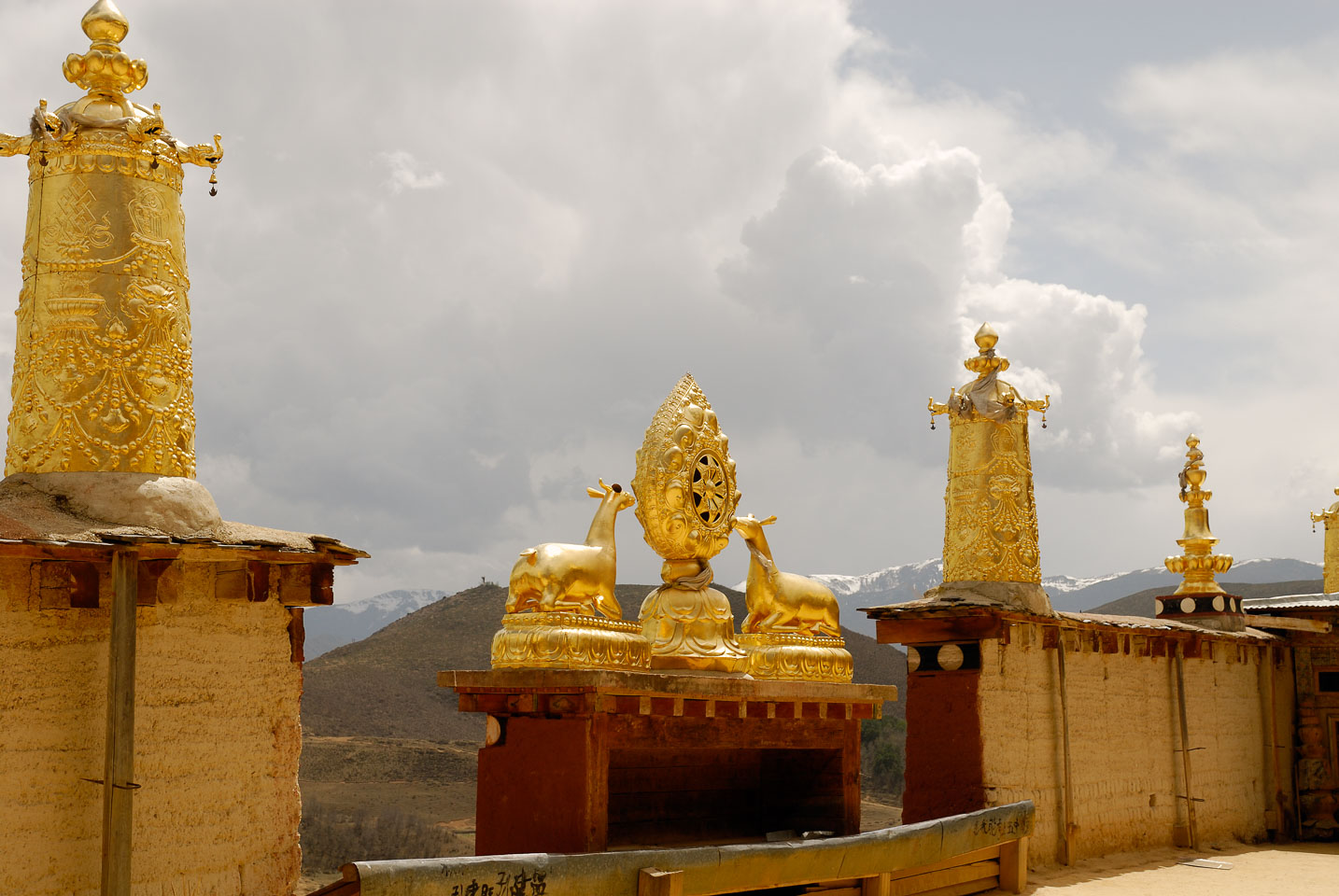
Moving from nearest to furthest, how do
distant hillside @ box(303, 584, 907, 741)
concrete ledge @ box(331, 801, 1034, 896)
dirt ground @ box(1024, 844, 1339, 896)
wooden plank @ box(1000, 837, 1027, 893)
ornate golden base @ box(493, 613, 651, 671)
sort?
concrete ledge @ box(331, 801, 1034, 896)
ornate golden base @ box(493, 613, 651, 671)
wooden plank @ box(1000, 837, 1027, 893)
dirt ground @ box(1024, 844, 1339, 896)
distant hillside @ box(303, 584, 907, 741)

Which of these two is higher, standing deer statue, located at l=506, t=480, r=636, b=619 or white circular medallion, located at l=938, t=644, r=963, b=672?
standing deer statue, located at l=506, t=480, r=636, b=619

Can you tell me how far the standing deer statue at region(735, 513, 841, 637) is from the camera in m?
10.3

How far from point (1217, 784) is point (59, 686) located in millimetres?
14811

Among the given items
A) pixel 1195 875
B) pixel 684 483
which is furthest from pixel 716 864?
pixel 1195 875

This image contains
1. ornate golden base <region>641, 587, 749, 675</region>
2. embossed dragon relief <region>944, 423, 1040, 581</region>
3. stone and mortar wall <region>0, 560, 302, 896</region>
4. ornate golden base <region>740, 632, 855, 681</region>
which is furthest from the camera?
embossed dragon relief <region>944, 423, 1040, 581</region>

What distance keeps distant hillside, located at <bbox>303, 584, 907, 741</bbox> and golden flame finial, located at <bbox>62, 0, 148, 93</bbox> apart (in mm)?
24003

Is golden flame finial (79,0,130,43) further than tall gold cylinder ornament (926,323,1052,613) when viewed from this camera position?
No

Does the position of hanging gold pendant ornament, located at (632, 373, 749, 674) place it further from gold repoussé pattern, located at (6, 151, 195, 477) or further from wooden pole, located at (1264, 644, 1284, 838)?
wooden pole, located at (1264, 644, 1284, 838)

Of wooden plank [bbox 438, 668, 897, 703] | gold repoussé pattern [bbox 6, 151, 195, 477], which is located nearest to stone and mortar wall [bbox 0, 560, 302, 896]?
gold repoussé pattern [bbox 6, 151, 195, 477]

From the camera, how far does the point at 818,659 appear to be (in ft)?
33.5

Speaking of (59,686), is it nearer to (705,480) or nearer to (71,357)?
(71,357)

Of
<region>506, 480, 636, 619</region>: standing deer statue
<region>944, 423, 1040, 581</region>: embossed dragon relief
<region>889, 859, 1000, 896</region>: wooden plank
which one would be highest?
<region>944, 423, 1040, 581</region>: embossed dragon relief

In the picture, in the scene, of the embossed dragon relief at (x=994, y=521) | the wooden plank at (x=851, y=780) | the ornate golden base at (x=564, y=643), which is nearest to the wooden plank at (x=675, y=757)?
the ornate golden base at (x=564, y=643)

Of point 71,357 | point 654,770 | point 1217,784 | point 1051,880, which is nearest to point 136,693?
point 71,357
